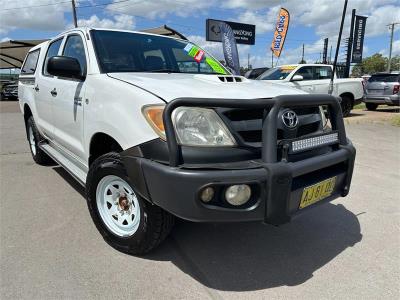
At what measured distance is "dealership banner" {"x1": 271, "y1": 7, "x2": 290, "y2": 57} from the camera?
2178 cm

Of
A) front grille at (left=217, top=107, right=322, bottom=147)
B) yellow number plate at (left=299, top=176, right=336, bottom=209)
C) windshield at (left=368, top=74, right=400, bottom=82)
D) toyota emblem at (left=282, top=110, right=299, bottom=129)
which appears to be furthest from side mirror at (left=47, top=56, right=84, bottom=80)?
windshield at (left=368, top=74, right=400, bottom=82)

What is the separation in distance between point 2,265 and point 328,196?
2427 millimetres

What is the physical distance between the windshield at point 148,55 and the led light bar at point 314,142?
1632 mm

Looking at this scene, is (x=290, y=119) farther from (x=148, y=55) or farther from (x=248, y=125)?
(x=148, y=55)

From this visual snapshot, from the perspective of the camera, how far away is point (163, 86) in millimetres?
2701

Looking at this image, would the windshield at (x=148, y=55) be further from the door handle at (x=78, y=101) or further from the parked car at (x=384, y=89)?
the parked car at (x=384, y=89)

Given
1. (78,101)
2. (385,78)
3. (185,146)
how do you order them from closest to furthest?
(185,146), (78,101), (385,78)

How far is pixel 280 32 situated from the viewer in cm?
2223

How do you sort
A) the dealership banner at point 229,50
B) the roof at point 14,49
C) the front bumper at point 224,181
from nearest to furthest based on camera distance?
the front bumper at point 224,181
the dealership banner at point 229,50
the roof at point 14,49

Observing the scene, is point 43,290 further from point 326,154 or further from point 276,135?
point 326,154

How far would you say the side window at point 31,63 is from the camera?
5.30 metres

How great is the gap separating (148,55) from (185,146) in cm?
174

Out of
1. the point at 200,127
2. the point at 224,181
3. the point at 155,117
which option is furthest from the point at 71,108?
the point at 224,181

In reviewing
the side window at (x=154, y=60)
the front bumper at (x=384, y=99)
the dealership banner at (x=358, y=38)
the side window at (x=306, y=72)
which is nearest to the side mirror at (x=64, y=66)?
the side window at (x=154, y=60)
